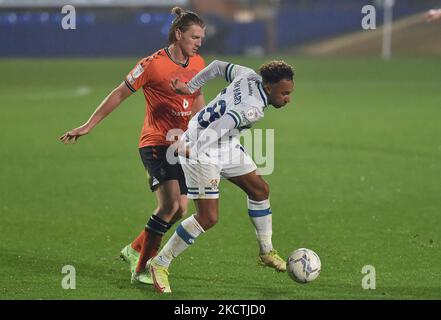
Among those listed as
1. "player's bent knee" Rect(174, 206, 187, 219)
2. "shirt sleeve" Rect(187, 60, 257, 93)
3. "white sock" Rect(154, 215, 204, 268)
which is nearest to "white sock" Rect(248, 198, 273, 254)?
"player's bent knee" Rect(174, 206, 187, 219)

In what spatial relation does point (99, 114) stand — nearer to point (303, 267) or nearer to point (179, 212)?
point (179, 212)

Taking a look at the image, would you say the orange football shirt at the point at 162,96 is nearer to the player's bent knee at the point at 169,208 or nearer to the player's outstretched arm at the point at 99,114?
the player's outstretched arm at the point at 99,114

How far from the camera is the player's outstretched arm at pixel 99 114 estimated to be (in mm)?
8172

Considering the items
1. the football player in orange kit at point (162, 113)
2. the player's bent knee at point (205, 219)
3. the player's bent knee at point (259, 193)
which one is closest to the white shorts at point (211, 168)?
the player's bent knee at point (205, 219)

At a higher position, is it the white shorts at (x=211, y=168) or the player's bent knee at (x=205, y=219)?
the white shorts at (x=211, y=168)

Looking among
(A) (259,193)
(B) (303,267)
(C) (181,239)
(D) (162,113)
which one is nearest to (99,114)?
(D) (162,113)

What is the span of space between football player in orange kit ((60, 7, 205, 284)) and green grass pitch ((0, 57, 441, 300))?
0.38m

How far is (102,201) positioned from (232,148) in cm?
462

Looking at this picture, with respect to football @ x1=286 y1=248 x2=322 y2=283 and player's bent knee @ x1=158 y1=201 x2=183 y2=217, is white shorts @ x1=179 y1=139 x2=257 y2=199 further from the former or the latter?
football @ x1=286 y1=248 x2=322 y2=283

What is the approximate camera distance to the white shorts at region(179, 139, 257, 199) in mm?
7934

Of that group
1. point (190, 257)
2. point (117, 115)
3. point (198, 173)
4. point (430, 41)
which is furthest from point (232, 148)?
point (430, 41)

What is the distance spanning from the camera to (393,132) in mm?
19094

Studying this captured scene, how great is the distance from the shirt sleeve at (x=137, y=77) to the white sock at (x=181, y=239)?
51.5 inches

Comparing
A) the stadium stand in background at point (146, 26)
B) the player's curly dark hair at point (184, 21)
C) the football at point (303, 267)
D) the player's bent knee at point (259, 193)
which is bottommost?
the football at point (303, 267)
